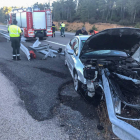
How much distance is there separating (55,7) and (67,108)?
63186mm

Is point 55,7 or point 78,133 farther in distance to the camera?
point 55,7

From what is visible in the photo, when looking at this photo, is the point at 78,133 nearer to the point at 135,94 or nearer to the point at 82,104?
the point at 82,104

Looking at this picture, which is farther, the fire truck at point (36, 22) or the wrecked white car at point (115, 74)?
the fire truck at point (36, 22)

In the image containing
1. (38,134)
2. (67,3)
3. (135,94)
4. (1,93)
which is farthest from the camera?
(67,3)

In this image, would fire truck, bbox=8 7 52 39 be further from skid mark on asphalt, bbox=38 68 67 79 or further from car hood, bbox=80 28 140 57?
car hood, bbox=80 28 140 57

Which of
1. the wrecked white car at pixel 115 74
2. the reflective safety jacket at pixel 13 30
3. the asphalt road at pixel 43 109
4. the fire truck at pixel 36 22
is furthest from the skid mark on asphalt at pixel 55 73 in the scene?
the fire truck at pixel 36 22

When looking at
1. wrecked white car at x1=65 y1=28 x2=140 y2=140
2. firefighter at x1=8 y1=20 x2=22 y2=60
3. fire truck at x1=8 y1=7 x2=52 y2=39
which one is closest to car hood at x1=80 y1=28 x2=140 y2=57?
wrecked white car at x1=65 y1=28 x2=140 y2=140

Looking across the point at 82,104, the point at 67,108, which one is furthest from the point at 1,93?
the point at 82,104

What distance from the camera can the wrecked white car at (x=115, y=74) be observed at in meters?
2.98

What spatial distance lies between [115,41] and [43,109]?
269cm

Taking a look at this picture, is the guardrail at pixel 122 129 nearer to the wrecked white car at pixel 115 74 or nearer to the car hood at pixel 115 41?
the wrecked white car at pixel 115 74

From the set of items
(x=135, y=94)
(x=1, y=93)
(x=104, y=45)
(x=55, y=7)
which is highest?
(x=55, y=7)

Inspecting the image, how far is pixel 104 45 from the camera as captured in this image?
4.88 metres

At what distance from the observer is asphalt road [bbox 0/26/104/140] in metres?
3.19
